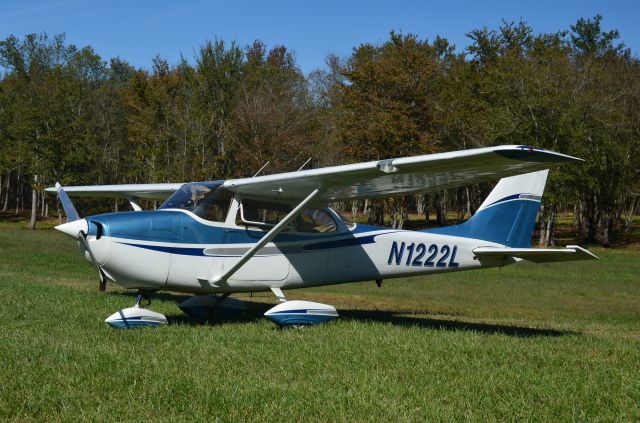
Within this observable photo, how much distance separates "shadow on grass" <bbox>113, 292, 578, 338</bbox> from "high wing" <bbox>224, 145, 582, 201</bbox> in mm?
2001

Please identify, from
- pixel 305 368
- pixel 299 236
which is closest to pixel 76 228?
pixel 299 236

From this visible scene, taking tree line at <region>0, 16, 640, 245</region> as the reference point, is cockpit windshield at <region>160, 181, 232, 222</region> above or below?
below

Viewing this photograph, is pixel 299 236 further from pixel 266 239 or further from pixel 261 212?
pixel 266 239

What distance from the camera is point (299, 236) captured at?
10492 millimetres

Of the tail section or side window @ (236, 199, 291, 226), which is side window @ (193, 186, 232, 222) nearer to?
side window @ (236, 199, 291, 226)

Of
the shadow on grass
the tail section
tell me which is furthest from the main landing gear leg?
the tail section

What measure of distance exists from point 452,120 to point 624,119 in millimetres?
10724

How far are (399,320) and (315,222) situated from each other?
2.23 metres

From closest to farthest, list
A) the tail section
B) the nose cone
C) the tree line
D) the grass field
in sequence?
the grass field
the nose cone
the tail section
the tree line

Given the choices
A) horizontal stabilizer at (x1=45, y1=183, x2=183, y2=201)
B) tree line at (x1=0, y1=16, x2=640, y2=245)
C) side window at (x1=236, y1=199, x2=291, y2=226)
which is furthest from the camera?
tree line at (x1=0, y1=16, x2=640, y2=245)

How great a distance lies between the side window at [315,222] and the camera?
34.7 ft

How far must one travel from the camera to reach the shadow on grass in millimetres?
10125

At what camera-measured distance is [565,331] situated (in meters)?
10.5

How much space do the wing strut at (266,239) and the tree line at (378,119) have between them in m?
29.7
